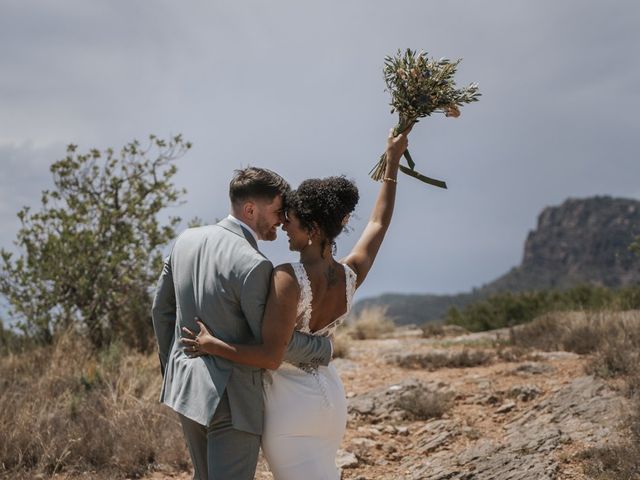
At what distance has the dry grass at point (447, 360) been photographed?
1083cm

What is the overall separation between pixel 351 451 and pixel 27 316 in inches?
256

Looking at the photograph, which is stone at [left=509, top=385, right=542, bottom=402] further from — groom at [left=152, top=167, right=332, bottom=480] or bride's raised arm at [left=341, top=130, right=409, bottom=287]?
groom at [left=152, top=167, right=332, bottom=480]

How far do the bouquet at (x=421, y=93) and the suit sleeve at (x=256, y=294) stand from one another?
1.41m

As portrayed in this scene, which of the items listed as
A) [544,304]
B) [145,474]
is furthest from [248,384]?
[544,304]

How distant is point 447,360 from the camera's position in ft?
35.9

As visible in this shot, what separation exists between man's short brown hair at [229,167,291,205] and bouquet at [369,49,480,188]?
1.09 m

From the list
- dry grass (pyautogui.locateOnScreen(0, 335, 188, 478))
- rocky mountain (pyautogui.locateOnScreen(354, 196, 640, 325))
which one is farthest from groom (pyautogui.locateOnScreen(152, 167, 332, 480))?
rocky mountain (pyautogui.locateOnScreen(354, 196, 640, 325))

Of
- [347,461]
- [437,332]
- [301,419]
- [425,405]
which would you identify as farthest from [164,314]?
[437,332]

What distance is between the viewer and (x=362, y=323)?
1666 centimetres

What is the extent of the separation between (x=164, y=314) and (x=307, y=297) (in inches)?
33.1

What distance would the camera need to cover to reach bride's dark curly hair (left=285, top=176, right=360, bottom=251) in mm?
3535

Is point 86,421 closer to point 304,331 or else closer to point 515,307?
point 304,331

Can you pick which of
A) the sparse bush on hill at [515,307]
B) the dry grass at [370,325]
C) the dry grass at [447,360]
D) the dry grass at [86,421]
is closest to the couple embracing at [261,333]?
the dry grass at [86,421]

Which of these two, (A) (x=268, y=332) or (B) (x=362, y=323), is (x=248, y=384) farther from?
(B) (x=362, y=323)
